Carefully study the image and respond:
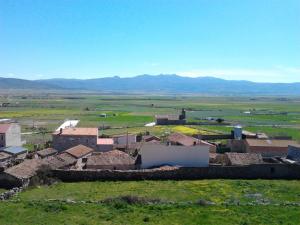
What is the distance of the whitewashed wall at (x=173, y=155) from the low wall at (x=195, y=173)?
135 inches

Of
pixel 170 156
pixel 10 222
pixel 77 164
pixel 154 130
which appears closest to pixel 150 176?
pixel 170 156

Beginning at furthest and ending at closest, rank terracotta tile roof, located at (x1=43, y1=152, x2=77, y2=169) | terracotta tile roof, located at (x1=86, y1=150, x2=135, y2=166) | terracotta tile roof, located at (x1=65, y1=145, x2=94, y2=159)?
terracotta tile roof, located at (x1=65, y1=145, x2=94, y2=159) < terracotta tile roof, located at (x1=86, y1=150, x2=135, y2=166) < terracotta tile roof, located at (x1=43, y1=152, x2=77, y2=169)

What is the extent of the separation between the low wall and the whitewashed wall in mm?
3426

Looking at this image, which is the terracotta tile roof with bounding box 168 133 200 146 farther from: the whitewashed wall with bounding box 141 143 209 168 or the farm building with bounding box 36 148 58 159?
the farm building with bounding box 36 148 58 159

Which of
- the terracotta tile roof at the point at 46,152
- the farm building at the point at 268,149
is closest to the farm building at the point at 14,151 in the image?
the terracotta tile roof at the point at 46,152

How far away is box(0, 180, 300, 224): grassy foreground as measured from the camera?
22938 mm

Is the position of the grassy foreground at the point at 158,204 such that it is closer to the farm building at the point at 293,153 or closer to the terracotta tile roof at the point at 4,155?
the farm building at the point at 293,153

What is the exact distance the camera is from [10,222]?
2214 centimetres

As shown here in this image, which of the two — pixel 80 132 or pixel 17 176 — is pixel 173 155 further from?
pixel 80 132

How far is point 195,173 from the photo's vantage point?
35375 millimetres

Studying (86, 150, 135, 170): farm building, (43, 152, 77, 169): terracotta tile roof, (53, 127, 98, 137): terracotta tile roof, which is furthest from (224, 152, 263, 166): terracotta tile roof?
(53, 127, 98, 137): terracotta tile roof

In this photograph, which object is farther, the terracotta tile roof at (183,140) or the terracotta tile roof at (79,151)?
the terracotta tile roof at (183,140)

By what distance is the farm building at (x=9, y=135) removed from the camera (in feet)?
164

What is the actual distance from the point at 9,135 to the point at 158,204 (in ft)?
99.9
